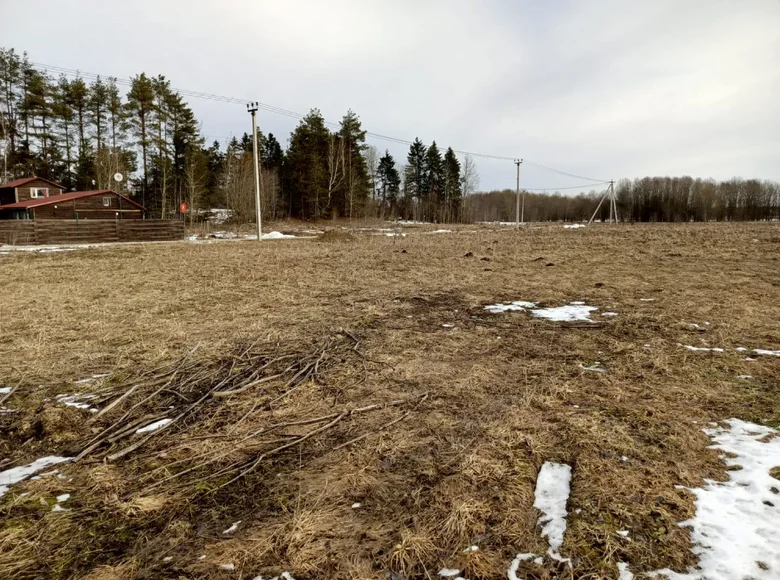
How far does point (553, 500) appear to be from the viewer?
240cm

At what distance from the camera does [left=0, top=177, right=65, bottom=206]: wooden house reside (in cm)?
3588

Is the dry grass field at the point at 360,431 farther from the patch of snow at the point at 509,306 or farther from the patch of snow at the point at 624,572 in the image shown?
the patch of snow at the point at 509,306

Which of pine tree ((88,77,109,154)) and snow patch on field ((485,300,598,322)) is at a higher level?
pine tree ((88,77,109,154))

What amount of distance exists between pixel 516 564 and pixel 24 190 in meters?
49.0

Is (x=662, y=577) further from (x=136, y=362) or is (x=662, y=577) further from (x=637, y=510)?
(x=136, y=362)

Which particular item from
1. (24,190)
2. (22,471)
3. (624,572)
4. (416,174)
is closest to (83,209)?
(24,190)

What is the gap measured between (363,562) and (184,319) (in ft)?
20.0

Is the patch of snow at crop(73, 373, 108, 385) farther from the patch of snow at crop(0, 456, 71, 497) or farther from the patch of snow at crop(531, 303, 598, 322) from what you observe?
the patch of snow at crop(531, 303, 598, 322)

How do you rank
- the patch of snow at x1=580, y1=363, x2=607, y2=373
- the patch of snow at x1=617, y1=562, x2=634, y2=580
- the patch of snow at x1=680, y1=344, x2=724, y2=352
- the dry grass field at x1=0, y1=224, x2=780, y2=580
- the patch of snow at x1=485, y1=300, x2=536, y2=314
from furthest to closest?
the patch of snow at x1=485, y1=300, x2=536, y2=314 → the patch of snow at x1=680, y1=344, x2=724, y2=352 → the patch of snow at x1=580, y1=363, x2=607, y2=373 → the dry grass field at x1=0, y1=224, x2=780, y2=580 → the patch of snow at x1=617, y1=562, x2=634, y2=580

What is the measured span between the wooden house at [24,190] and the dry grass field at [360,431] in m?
39.2

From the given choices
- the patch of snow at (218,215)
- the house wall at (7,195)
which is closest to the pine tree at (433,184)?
the patch of snow at (218,215)

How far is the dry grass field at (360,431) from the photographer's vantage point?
2.05 metres

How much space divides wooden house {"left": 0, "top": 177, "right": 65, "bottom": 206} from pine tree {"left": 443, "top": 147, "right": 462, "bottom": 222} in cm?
5349

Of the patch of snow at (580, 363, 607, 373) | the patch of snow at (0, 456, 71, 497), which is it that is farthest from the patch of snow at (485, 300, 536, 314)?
the patch of snow at (0, 456, 71, 497)
